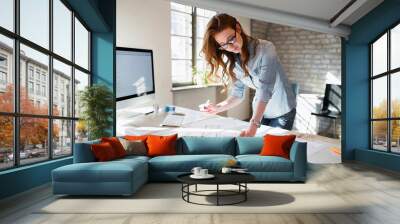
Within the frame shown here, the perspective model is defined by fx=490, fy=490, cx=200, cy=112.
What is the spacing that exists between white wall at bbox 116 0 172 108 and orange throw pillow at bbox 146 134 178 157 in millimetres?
2226

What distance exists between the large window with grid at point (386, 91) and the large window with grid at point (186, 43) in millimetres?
3783

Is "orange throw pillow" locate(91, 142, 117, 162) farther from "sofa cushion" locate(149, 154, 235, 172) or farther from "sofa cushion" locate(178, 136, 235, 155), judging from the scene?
"sofa cushion" locate(178, 136, 235, 155)

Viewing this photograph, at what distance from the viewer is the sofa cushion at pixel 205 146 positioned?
23.1 feet

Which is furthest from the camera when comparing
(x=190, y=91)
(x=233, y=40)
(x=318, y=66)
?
(x=318, y=66)

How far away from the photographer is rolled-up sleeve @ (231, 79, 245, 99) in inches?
364

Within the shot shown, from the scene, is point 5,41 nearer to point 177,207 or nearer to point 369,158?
point 177,207

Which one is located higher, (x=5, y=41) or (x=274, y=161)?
(x=5, y=41)

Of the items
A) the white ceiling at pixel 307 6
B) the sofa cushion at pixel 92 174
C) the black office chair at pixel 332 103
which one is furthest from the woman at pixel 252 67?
the sofa cushion at pixel 92 174

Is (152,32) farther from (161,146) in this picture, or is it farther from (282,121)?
(161,146)

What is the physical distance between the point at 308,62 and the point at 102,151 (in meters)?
8.19

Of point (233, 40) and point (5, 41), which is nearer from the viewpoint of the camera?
point (5, 41)

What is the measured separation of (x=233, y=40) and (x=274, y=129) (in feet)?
6.50

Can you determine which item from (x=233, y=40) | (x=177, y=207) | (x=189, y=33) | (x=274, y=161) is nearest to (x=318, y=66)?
(x=189, y=33)

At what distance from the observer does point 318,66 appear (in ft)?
41.8
